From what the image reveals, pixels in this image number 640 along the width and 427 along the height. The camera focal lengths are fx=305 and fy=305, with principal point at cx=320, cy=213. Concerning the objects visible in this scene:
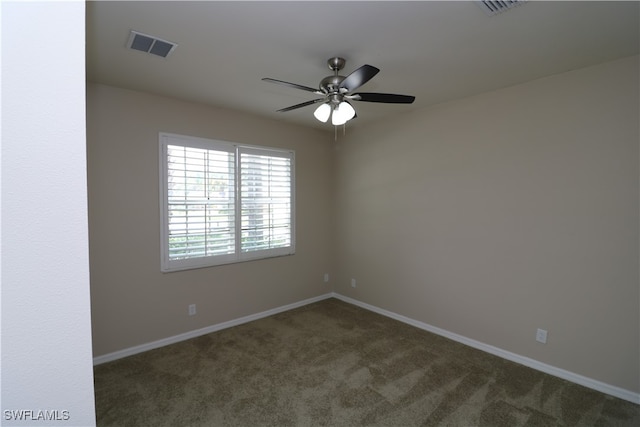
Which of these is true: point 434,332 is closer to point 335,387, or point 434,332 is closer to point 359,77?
point 335,387

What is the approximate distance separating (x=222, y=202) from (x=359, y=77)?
7.49 feet

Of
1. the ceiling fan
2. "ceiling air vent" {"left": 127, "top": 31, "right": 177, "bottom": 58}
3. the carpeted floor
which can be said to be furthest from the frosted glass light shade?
the carpeted floor

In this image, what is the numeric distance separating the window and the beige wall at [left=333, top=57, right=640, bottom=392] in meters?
1.34

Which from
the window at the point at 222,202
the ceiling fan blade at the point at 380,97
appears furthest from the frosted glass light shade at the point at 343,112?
the window at the point at 222,202

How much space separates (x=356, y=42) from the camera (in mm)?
2135

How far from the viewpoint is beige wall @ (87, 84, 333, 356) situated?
286 cm

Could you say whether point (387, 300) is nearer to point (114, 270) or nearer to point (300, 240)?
point (300, 240)

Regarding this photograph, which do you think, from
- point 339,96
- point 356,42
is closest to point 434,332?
point 339,96

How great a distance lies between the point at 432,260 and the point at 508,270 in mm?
795

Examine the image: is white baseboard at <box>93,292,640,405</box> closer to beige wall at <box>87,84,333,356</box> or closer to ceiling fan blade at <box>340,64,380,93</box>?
beige wall at <box>87,84,333,356</box>

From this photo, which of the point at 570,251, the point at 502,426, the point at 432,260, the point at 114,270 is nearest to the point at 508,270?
the point at 570,251

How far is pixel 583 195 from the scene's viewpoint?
2.53m

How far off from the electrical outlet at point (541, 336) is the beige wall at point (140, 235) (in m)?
3.02

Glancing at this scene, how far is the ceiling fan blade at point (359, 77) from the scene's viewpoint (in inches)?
71.5
